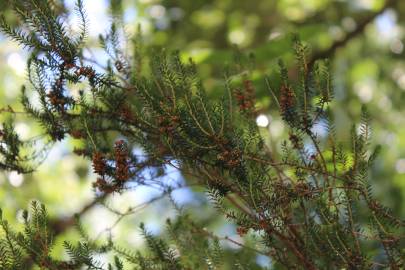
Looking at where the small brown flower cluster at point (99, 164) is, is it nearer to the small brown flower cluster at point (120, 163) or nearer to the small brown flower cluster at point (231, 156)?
the small brown flower cluster at point (120, 163)

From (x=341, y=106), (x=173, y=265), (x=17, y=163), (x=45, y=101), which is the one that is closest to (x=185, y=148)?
(x=173, y=265)

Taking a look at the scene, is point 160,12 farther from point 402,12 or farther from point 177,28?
point 402,12

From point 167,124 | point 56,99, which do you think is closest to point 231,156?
point 167,124

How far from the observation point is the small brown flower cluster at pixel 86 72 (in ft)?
6.94

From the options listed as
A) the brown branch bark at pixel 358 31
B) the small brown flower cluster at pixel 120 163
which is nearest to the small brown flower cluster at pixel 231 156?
the small brown flower cluster at pixel 120 163

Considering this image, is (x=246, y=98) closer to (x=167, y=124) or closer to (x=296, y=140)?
(x=296, y=140)

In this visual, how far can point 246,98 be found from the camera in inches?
101

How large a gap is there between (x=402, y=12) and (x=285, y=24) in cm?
132

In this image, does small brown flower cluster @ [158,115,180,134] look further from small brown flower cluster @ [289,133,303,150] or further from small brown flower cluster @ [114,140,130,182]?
small brown flower cluster @ [289,133,303,150]

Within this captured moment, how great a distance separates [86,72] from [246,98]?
2.48 feet

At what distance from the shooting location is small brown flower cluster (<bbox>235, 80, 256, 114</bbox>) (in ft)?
8.21

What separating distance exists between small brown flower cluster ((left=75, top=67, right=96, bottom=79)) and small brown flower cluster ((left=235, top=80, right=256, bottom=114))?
0.67 metres

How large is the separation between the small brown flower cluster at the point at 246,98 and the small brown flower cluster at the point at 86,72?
67cm

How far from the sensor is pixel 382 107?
6293 millimetres
